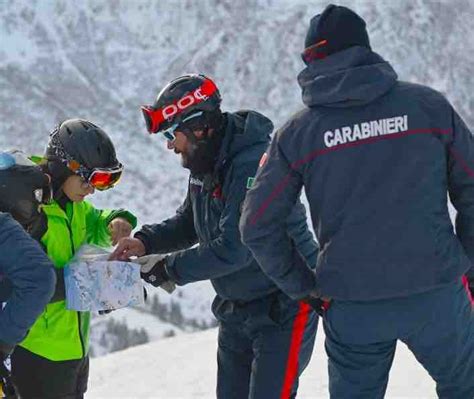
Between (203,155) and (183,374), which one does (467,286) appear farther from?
(183,374)

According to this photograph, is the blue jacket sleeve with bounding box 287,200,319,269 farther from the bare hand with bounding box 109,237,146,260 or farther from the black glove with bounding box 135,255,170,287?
the bare hand with bounding box 109,237,146,260

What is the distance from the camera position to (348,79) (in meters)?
3.14

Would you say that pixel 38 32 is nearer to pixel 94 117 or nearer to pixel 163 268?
pixel 94 117

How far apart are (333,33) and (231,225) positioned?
3.63 ft

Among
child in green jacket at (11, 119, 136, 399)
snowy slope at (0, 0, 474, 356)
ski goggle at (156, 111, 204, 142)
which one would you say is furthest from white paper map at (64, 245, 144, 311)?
snowy slope at (0, 0, 474, 356)

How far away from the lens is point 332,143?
10.3 feet

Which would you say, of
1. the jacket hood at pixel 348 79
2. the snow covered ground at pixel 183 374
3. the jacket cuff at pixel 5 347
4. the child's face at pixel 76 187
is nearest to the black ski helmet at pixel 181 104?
the child's face at pixel 76 187

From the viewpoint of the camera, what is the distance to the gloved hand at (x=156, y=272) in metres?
4.22

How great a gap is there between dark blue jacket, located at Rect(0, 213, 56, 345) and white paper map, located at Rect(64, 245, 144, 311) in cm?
57

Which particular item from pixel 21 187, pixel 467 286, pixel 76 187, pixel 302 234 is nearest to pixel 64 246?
pixel 76 187

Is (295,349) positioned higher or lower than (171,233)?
lower

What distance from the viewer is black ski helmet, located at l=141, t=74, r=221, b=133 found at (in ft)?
13.7

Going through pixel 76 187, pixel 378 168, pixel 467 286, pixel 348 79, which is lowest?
pixel 467 286

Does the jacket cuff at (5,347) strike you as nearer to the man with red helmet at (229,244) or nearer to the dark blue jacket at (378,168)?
the man with red helmet at (229,244)
